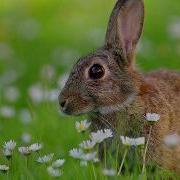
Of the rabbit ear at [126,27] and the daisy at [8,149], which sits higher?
the rabbit ear at [126,27]

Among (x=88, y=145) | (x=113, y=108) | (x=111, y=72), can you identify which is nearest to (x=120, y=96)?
(x=113, y=108)

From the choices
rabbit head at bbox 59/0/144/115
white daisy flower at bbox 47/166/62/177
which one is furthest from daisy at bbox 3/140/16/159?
rabbit head at bbox 59/0/144/115

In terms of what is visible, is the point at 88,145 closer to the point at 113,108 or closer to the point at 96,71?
the point at 113,108

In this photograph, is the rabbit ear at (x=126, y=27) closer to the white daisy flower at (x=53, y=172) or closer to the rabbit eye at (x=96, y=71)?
the rabbit eye at (x=96, y=71)

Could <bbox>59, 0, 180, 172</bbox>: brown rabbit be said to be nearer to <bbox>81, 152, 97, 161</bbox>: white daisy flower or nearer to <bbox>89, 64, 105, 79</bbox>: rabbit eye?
<bbox>89, 64, 105, 79</bbox>: rabbit eye

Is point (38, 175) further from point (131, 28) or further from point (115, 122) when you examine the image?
point (131, 28)

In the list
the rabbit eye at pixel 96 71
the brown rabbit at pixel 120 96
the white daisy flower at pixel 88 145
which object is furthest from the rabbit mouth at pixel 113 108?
the white daisy flower at pixel 88 145

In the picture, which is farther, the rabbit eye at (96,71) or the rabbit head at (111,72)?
the rabbit eye at (96,71)

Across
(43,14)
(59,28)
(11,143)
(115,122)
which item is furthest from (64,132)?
(43,14)
